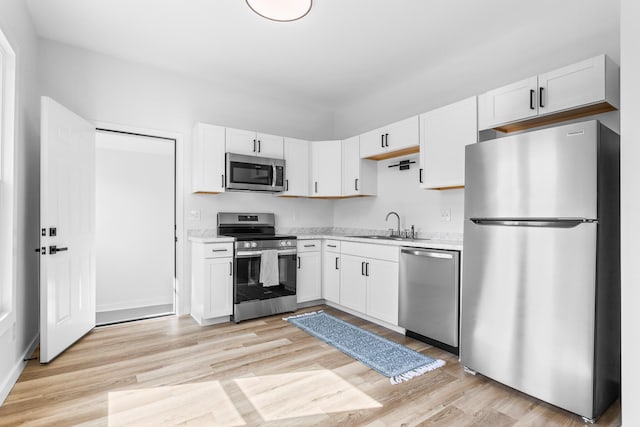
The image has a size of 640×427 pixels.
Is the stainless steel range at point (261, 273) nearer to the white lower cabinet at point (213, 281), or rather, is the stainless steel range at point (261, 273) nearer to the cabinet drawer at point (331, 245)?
the white lower cabinet at point (213, 281)

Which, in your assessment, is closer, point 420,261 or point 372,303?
A: point 420,261

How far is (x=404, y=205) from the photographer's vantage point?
4.07m

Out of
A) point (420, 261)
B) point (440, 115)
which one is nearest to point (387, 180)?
point (440, 115)

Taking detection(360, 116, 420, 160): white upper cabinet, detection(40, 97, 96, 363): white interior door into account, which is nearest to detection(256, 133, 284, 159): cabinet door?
detection(360, 116, 420, 160): white upper cabinet

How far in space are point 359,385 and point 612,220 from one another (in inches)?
72.8

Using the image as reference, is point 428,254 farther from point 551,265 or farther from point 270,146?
point 270,146

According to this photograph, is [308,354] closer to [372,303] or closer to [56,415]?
[372,303]

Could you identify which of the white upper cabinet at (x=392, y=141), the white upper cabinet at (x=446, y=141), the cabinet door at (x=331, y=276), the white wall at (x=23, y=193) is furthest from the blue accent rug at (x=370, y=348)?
the white wall at (x=23, y=193)

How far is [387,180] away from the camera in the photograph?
169 inches

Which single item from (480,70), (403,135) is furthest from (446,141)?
(480,70)

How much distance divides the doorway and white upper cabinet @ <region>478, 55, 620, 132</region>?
364cm

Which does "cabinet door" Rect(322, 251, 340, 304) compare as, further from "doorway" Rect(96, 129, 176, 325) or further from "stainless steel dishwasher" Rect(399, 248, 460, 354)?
"doorway" Rect(96, 129, 176, 325)

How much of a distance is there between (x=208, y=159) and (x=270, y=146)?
30.5 inches

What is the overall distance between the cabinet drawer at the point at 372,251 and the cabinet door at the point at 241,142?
1.54 m
